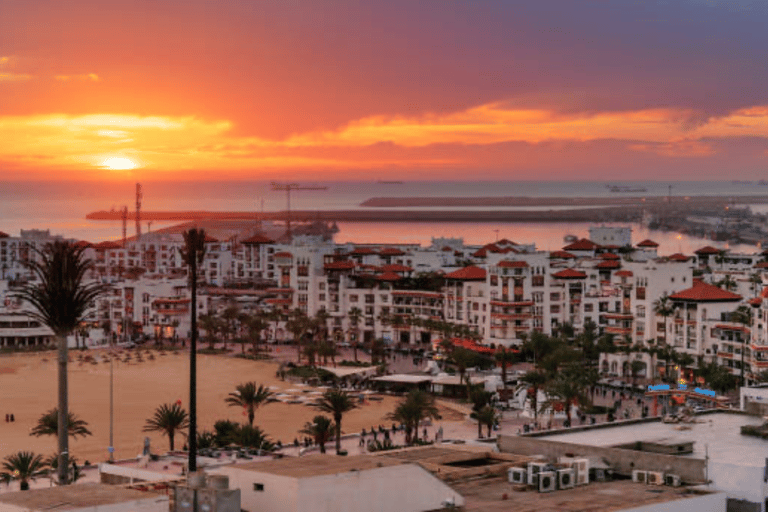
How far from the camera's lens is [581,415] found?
5916 centimetres

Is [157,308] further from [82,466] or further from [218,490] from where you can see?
[218,490]

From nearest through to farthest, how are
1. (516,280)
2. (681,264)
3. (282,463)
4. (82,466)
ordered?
(282,463)
(82,466)
(681,264)
(516,280)

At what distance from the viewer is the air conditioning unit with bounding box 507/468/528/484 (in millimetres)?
23630

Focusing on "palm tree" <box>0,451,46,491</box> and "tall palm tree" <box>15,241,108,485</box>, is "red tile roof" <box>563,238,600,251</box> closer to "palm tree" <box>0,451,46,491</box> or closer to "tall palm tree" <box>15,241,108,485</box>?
"palm tree" <box>0,451,46,491</box>

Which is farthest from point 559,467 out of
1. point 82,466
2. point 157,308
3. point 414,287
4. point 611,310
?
point 157,308

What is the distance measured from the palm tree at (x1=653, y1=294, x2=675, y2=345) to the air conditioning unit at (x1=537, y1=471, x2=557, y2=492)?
Answer: 5712 centimetres

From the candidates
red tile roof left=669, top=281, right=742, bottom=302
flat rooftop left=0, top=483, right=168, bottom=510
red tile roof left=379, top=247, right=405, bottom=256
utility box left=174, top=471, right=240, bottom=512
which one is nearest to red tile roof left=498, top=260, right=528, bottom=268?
red tile roof left=669, top=281, right=742, bottom=302

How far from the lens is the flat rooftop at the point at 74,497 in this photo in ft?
59.1

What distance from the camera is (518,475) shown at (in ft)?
77.7

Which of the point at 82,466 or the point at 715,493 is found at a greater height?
the point at 715,493

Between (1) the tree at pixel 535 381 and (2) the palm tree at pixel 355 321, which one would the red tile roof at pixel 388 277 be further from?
(1) the tree at pixel 535 381

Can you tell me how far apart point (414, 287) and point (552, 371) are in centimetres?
3364

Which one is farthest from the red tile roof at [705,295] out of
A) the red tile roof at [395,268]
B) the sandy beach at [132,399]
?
the red tile roof at [395,268]

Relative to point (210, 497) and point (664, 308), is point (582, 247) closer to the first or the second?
point (664, 308)
